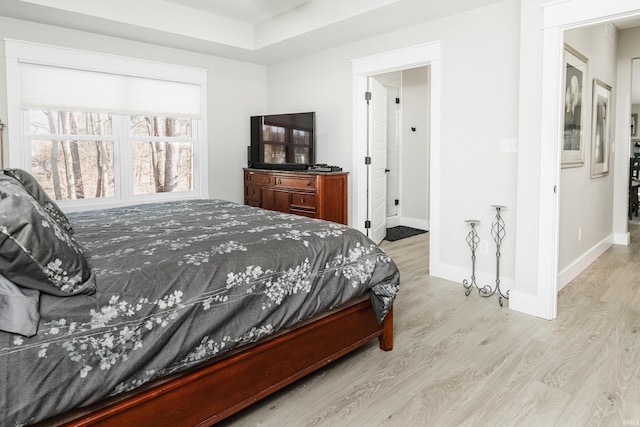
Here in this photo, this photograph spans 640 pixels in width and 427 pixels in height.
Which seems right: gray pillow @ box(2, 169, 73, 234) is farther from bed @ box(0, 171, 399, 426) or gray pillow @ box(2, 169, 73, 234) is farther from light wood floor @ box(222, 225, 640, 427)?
light wood floor @ box(222, 225, 640, 427)

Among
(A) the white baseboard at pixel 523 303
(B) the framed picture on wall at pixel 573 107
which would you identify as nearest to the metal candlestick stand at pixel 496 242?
(A) the white baseboard at pixel 523 303

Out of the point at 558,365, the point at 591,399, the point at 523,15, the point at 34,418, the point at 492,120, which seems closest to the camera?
the point at 34,418

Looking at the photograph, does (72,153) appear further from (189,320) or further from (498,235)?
(498,235)

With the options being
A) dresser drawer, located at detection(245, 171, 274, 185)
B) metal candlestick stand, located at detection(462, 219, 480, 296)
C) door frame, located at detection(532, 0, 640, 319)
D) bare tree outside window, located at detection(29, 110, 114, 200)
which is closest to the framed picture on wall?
door frame, located at detection(532, 0, 640, 319)

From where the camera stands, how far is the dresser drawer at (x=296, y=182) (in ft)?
15.0

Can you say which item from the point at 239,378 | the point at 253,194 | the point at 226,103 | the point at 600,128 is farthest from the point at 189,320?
the point at 600,128

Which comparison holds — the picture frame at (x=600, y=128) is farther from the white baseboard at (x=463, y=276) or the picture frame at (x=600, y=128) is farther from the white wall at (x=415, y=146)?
the white wall at (x=415, y=146)

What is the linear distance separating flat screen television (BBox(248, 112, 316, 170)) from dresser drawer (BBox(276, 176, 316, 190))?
196 mm

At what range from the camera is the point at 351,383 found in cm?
219

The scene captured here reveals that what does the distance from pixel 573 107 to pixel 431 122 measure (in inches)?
47.6

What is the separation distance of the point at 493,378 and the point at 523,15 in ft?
8.11

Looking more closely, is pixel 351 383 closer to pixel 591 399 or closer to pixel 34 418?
pixel 591 399

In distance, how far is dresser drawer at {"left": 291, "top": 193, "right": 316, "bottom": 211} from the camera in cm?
459

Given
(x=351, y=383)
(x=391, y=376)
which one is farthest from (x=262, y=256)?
(x=391, y=376)
